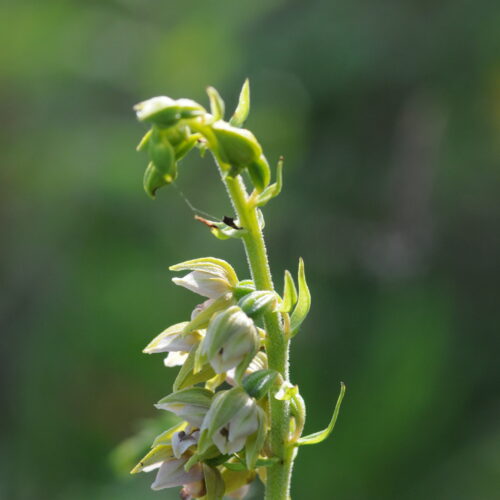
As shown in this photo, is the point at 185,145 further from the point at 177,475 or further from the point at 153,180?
the point at 177,475

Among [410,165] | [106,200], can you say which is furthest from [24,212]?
[410,165]

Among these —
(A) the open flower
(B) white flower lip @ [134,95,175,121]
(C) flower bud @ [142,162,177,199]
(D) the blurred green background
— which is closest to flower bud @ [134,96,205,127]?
(B) white flower lip @ [134,95,175,121]

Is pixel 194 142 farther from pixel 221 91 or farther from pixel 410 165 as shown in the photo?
pixel 410 165

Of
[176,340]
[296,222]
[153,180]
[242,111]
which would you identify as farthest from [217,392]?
[296,222]

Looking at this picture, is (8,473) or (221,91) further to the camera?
(221,91)

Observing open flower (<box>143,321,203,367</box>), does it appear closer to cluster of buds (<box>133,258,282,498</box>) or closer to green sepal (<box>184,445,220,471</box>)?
cluster of buds (<box>133,258,282,498</box>)

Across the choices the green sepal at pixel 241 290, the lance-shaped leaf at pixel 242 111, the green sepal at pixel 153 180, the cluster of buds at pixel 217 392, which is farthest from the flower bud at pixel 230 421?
the lance-shaped leaf at pixel 242 111

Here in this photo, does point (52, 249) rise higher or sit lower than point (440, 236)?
lower

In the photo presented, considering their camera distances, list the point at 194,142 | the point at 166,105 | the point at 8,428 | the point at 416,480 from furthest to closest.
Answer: the point at 8,428 → the point at 416,480 → the point at 194,142 → the point at 166,105
